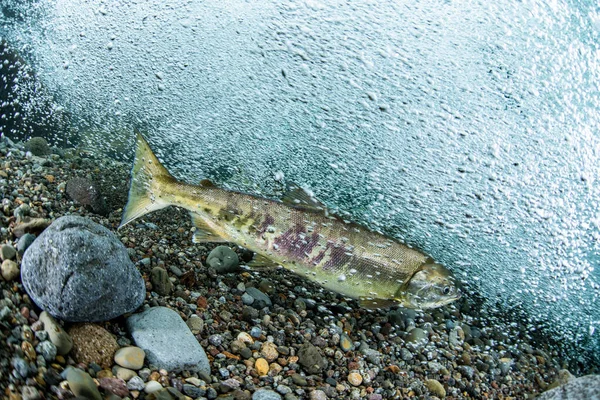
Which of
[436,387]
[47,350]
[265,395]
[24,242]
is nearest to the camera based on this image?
[47,350]

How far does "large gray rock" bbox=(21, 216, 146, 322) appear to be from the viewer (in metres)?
2.06

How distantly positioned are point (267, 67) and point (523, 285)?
13.9ft

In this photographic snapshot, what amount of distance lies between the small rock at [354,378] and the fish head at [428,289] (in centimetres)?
61

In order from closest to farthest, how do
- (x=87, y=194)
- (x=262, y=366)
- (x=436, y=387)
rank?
(x=262, y=366)
(x=436, y=387)
(x=87, y=194)

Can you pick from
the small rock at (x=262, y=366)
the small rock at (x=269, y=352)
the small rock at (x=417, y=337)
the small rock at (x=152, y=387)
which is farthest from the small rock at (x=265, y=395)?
the small rock at (x=417, y=337)

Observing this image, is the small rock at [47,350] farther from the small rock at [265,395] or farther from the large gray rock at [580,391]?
the large gray rock at [580,391]

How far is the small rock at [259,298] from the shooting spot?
2928mm

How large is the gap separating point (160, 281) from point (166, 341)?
516mm

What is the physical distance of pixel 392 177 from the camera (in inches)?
240

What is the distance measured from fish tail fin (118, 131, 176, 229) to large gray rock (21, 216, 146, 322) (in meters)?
0.59

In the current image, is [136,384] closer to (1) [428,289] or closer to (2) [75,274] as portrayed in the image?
(2) [75,274]

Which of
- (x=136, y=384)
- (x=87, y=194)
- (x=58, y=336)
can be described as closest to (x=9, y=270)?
(x=58, y=336)

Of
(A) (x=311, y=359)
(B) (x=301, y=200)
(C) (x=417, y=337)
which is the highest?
(B) (x=301, y=200)

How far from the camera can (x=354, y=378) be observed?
2.62 meters
